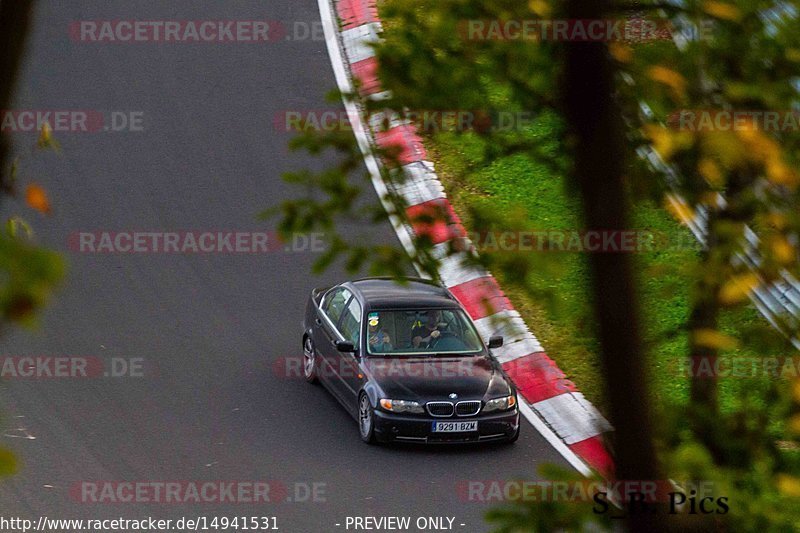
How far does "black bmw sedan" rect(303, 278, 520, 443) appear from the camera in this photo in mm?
11102

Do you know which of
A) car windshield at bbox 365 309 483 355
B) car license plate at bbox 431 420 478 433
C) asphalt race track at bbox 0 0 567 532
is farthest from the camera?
car windshield at bbox 365 309 483 355

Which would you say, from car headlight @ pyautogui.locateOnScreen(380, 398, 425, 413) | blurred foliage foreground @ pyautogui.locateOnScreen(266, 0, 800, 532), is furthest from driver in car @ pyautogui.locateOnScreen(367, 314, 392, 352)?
blurred foliage foreground @ pyautogui.locateOnScreen(266, 0, 800, 532)

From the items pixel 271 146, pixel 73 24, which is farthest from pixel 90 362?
pixel 73 24

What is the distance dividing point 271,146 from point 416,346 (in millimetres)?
5984

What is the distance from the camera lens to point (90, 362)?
12.4 meters

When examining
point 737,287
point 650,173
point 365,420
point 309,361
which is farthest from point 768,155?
point 309,361

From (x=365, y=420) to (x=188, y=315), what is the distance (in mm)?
3122

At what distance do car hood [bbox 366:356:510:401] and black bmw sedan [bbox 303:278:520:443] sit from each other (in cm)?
1

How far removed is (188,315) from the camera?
1337cm

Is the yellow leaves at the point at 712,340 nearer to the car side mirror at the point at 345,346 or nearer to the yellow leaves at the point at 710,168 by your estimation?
the yellow leaves at the point at 710,168

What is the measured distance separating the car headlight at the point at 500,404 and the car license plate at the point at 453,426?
19 centimetres

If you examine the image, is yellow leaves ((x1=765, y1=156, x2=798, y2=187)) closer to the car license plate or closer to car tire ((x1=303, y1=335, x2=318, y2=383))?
the car license plate

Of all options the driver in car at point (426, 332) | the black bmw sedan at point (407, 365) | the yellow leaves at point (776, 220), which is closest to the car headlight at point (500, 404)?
the black bmw sedan at point (407, 365)

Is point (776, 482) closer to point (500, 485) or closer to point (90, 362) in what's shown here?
point (500, 485)
